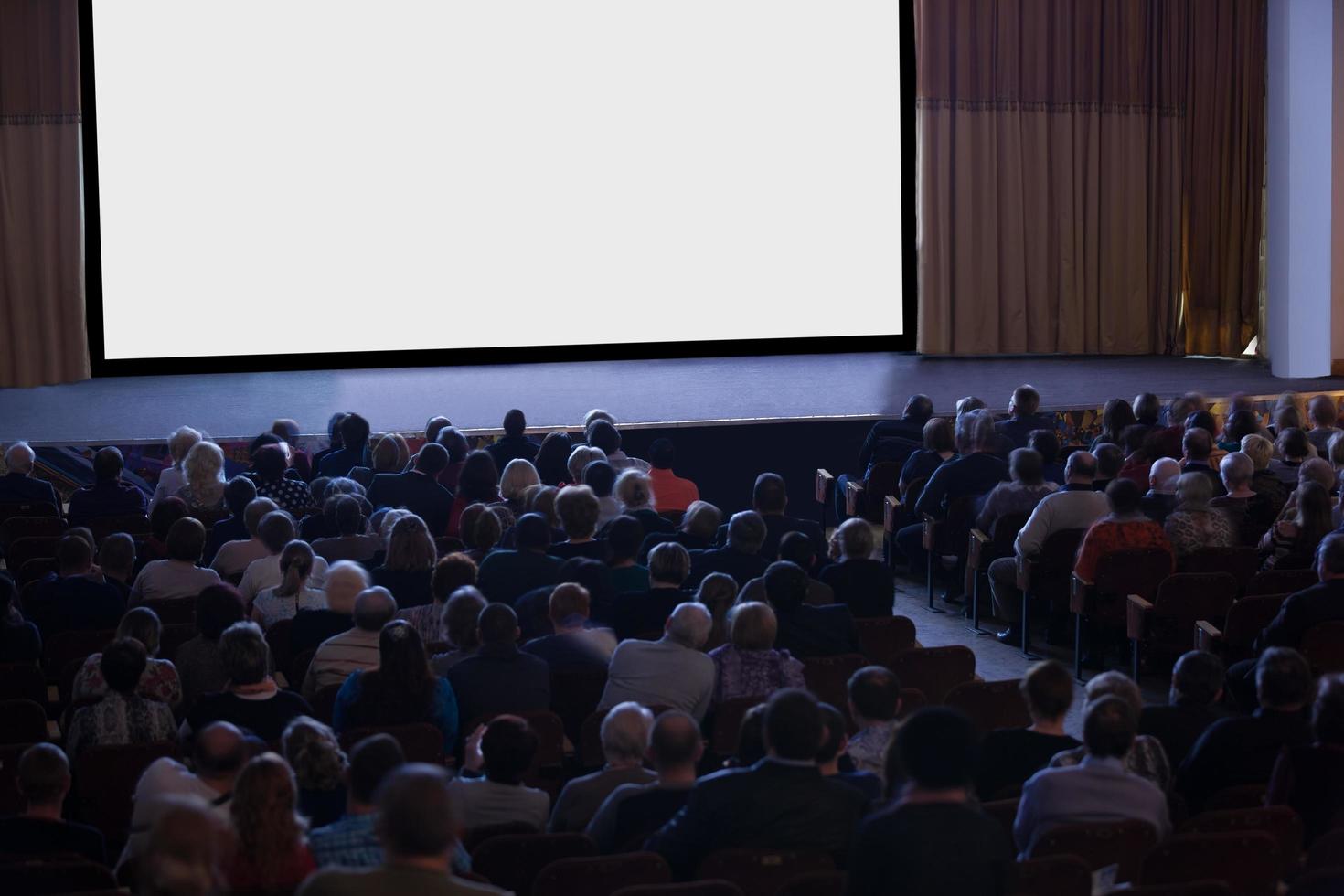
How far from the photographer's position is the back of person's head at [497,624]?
524cm

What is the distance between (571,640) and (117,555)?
7.33 feet

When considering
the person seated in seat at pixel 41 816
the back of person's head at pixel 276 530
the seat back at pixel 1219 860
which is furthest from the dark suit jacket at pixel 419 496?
the seat back at pixel 1219 860

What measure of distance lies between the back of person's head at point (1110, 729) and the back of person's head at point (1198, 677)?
0.74 m

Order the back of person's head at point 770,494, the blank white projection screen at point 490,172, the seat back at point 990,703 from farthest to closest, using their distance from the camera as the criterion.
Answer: the blank white projection screen at point 490,172 → the back of person's head at point 770,494 → the seat back at point 990,703

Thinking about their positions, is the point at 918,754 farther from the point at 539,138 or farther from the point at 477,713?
the point at 539,138

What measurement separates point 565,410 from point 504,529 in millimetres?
4014

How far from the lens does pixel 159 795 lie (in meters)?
4.08

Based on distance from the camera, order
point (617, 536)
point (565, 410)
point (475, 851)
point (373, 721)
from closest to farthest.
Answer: point (475, 851), point (373, 721), point (617, 536), point (565, 410)

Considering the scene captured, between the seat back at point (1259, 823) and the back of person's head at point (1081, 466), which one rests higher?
the back of person's head at point (1081, 466)

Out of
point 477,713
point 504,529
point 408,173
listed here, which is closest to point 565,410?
point 408,173

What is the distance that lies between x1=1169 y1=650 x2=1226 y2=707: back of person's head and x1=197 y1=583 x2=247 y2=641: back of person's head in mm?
3075

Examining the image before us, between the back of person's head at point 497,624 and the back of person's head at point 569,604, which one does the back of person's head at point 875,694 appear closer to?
the back of person's head at point 497,624

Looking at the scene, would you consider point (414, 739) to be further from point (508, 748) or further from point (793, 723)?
point (793, 723)

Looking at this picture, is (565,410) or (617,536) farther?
(565,410)
